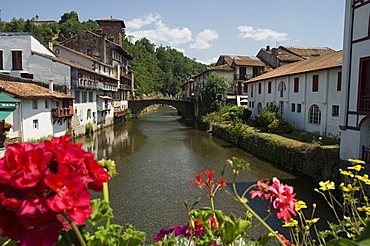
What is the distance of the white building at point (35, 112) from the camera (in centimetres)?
2048

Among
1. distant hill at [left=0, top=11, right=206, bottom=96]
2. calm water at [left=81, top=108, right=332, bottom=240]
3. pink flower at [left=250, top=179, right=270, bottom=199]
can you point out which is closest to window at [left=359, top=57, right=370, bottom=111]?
calm water at [left=81, top=108, right=332, bottom=240]

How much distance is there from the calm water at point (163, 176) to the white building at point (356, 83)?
9.88 ft

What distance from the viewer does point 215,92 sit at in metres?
43.4

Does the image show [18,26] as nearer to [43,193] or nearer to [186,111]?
[186,111]

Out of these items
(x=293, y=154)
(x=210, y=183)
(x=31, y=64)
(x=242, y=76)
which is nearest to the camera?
(x=210, y=183)

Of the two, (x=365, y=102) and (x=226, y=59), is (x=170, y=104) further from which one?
(x=365, y=102)

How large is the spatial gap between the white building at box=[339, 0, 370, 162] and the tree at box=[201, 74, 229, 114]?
2800cm

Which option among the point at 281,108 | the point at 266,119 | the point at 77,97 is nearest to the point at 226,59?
the point at 281,108

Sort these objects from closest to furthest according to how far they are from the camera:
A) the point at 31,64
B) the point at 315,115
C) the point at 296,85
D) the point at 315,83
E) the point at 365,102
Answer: the point at 365,102 < the point at 315,83 < the point at 315,115 < the point at 296,85 < the point at 31,64

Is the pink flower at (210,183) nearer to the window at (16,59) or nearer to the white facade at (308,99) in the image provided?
the white facade at (308,99)

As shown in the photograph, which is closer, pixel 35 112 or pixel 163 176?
pixel 163 176

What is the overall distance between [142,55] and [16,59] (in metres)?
73.3

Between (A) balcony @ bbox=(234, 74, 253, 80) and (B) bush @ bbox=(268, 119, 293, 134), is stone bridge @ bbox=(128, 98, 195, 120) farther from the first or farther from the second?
(B) bush @ bbox=(268, 119, 293, 134)

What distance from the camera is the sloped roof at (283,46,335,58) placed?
49844 mm
